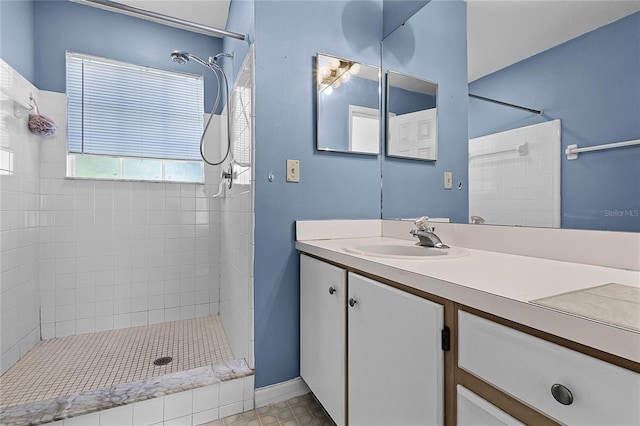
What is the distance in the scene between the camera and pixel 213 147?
2688mm

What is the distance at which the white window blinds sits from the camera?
2.26m

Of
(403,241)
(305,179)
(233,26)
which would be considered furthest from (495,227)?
(233,26)

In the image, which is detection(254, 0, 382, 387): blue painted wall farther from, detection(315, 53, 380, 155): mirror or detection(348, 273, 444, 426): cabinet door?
detection(348, 273, 444, 426): cabinet door

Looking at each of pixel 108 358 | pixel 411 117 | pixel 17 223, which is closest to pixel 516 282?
pixel 411 117

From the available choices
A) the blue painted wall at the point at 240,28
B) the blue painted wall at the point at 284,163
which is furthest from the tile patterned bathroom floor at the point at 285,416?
the blue painted wall at the point at 240,28

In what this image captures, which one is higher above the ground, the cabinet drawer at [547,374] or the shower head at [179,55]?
the shower head at [179,55]

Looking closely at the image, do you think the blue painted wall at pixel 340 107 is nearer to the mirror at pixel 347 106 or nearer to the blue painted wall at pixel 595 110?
the mirror at pixel 347 106

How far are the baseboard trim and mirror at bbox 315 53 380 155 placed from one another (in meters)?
1.24

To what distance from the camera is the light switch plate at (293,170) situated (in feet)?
5.14

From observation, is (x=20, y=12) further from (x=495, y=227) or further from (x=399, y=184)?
(x=495, y=227)

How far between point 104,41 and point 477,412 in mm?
3112

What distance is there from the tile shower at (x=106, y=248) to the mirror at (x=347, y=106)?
39 cm

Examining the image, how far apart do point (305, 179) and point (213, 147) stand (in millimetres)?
1445

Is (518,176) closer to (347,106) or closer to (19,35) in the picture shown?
(347,106)
